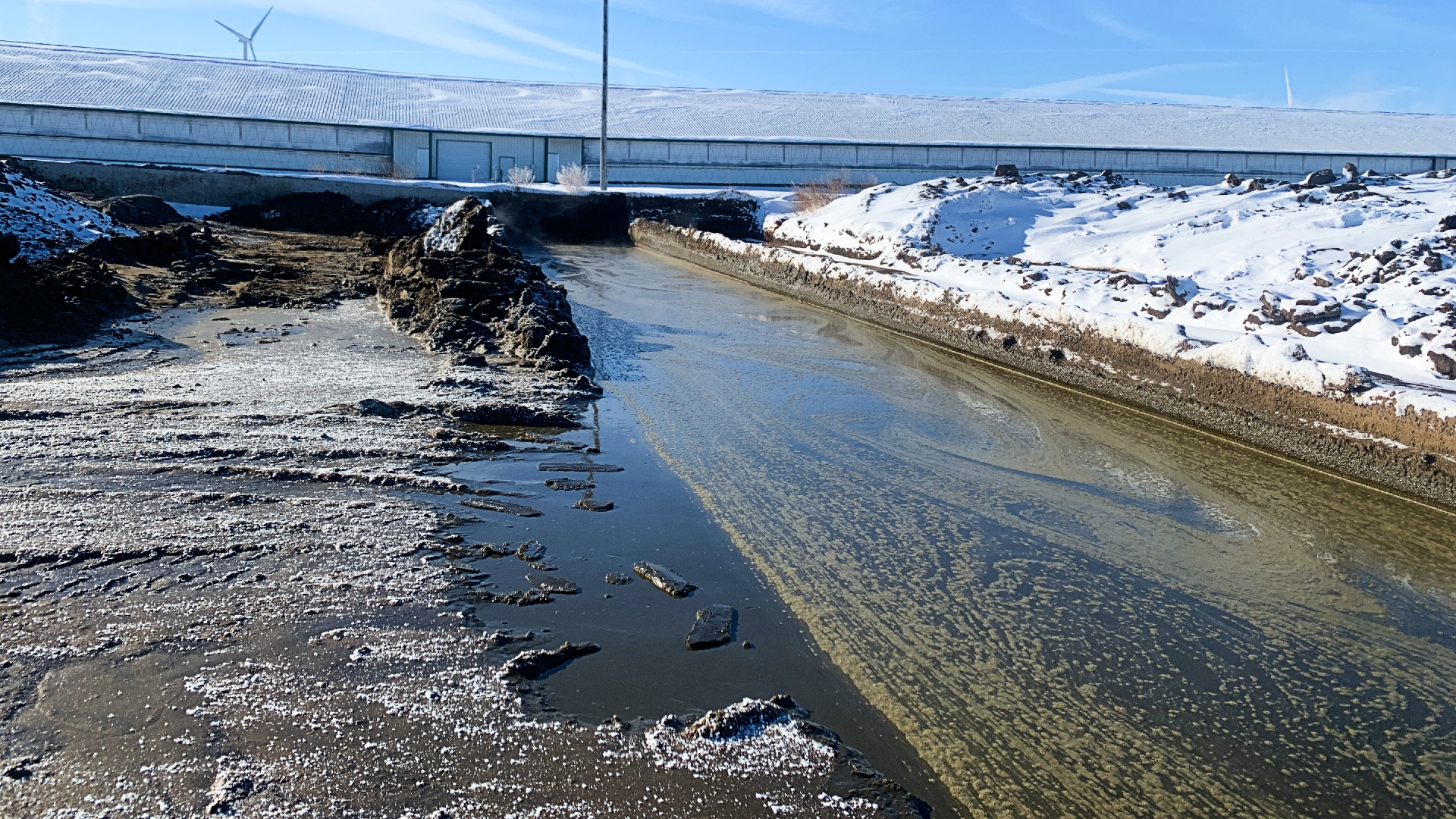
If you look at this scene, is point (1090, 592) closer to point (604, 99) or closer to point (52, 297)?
point (52, 297)

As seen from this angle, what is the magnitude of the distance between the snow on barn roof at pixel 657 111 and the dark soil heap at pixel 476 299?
82.0 ft

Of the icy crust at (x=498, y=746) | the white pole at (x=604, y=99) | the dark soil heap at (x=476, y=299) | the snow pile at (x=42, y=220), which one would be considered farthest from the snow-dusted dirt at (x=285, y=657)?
Result: the white pole at (x=604, y=99)

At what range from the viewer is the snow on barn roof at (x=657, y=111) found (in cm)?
3678

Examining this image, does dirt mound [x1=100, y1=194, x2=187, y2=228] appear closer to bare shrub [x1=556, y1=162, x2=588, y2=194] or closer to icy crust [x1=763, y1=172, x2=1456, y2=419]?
icy crust [x1=763, y1=172, x2=1456, y2=419]

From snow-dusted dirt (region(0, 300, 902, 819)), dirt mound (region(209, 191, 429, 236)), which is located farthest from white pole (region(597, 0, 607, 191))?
snow-dusted dirt (region(0, 300, 902, 819))

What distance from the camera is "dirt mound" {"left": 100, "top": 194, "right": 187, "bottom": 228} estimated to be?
20.1 metres

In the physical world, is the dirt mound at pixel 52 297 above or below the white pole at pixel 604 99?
below

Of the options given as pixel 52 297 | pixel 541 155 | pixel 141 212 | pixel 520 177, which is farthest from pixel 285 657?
pixel 541 155

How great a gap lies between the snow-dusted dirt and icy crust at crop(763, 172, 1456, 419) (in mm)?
5689

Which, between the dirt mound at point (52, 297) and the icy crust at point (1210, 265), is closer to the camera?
the icy crust at point (1210, 265)

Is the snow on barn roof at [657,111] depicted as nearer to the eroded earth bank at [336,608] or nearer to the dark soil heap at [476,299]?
the dark soil heap at [476,299]

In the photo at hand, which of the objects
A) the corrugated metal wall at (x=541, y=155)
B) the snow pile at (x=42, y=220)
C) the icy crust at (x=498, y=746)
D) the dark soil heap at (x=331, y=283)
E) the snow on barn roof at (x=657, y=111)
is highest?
the snow on barn roof at (x=657, y=111)

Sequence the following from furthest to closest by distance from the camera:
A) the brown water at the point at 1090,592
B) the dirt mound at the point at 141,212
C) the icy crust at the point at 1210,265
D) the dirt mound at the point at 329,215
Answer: the dirt mound at the point at 329,215 → the dirt mound at the point at 141,212 → the icy crust at the point at 1210,265 → the brown water at the point at 1090,592

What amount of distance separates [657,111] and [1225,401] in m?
37.3
